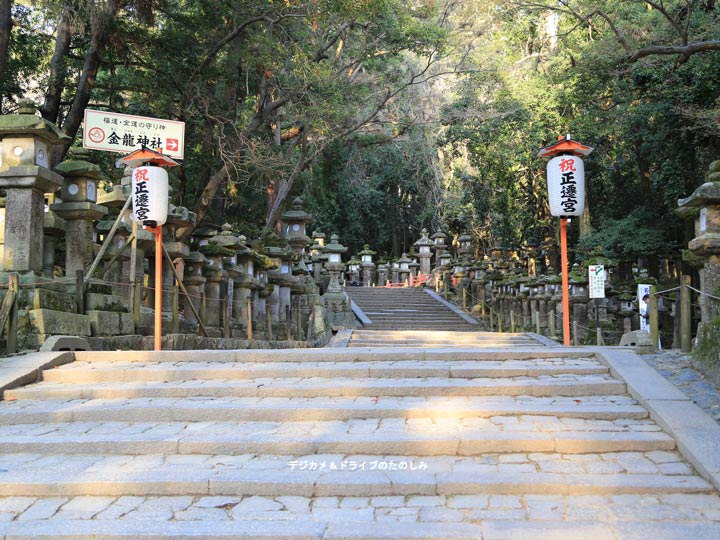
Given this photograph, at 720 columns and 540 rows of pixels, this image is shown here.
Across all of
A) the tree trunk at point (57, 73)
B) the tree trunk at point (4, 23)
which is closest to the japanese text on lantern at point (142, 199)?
the tree trunk at point (4, 23)

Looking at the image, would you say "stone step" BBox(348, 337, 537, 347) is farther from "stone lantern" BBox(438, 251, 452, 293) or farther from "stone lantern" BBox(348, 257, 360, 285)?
"stone lantern" BBox(348, 257, 360, 285)

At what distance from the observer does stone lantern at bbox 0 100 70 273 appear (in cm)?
825

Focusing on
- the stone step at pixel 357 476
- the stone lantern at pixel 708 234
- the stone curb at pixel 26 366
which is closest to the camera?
the stone step at pixel 357 476

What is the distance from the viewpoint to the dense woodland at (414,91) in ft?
50.6

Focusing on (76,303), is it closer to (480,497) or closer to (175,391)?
(175,391)

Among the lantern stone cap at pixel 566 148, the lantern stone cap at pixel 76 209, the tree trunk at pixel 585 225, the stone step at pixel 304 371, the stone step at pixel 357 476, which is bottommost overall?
the stone step at pixel 357 476

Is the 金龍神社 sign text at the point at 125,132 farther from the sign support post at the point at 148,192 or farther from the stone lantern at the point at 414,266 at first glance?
the stone lantern at the point at 414,266

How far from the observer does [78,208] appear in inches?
366

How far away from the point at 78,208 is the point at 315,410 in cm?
569

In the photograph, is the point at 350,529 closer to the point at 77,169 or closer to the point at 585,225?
the point at 77,169

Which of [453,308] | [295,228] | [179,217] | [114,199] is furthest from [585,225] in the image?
[114,199]

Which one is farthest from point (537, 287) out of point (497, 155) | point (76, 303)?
point (76, 303)

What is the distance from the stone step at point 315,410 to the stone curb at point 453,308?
1592 centimetres

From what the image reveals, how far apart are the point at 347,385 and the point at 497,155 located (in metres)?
20.5
